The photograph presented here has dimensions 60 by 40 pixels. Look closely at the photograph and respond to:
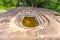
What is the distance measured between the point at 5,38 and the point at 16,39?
235mm

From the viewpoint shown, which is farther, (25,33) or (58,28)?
(58,28)

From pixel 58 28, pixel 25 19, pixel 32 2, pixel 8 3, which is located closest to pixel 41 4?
pixel 32 2

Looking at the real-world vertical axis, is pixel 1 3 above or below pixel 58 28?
below

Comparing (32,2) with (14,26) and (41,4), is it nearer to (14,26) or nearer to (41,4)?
(41,4)

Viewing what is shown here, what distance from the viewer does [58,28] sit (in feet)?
13.8

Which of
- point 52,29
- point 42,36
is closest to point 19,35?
point 42,36

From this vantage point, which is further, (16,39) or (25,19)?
(25,19)

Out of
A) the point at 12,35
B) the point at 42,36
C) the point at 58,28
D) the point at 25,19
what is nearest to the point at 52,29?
the point at 58,28

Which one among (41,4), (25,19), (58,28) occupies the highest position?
(58,28)

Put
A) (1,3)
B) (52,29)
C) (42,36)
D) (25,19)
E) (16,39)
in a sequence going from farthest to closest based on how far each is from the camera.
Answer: (1,3) → (25,19) → (52,29) → (42,36) → (16,39)

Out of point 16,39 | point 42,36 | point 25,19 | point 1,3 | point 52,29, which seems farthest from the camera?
point 1,3

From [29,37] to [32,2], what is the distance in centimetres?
707

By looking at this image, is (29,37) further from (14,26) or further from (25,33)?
(14,26)

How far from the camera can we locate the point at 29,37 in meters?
3.46
